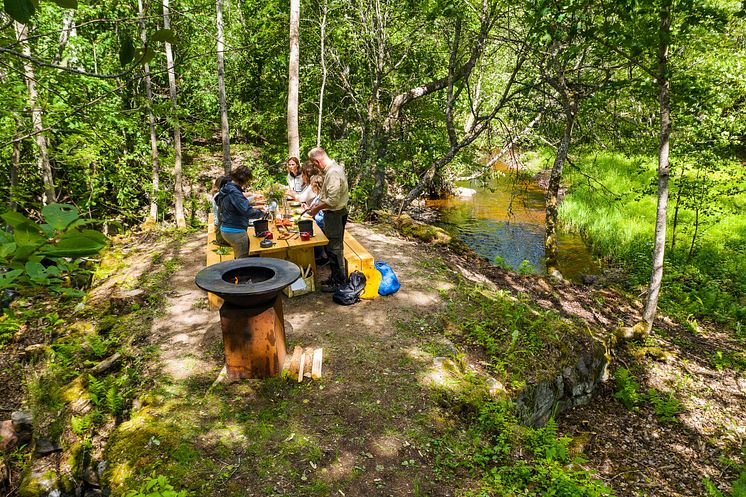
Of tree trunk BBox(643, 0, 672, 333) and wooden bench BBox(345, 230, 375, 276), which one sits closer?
tree trunk BBox(643, 0, 672, 333)

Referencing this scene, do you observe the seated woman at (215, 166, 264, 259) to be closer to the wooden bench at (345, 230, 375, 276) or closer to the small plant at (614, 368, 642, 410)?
the wooden bench at (345, 230, 375, 276)

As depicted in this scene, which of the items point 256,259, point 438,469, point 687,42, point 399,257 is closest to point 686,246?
point 687,42

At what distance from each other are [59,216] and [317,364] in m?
3.67

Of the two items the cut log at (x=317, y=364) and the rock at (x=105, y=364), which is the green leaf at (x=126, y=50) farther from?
the rock at (x=105, y=364)

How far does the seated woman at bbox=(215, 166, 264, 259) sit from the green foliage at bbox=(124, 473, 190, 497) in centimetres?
306

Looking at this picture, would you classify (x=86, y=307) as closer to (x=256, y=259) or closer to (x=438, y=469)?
(x=256, y=259)

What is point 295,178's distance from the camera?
27.1 feet

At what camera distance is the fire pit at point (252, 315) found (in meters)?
3.97

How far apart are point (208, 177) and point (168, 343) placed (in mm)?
10706

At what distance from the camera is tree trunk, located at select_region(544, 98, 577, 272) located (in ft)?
28.5

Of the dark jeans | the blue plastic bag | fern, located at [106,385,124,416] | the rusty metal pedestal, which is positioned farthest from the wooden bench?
fern, located at [106,385,124,416]

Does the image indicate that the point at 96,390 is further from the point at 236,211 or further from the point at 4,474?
the point at 236,211

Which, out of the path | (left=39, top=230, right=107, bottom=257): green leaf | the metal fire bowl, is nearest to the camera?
(left=39, top=230, right=107, bottom=257): green leaf

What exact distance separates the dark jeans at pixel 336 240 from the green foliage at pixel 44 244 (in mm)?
4671
